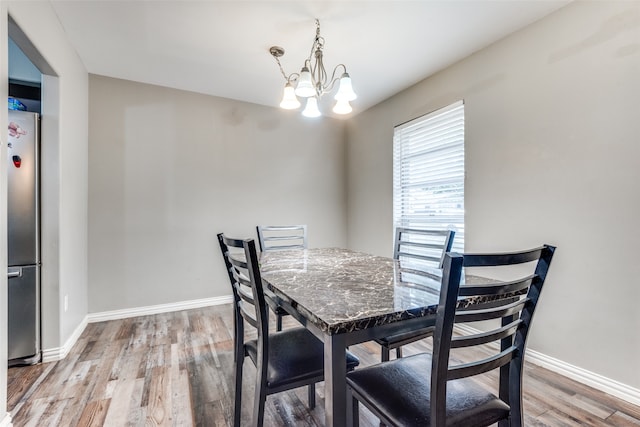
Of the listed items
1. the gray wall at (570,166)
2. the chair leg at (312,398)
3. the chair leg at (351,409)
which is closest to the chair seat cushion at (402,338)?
the chair leg at (351,409)

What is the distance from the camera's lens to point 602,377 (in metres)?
1.83

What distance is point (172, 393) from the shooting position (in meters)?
1.80

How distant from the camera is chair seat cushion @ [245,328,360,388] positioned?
121 centimetres

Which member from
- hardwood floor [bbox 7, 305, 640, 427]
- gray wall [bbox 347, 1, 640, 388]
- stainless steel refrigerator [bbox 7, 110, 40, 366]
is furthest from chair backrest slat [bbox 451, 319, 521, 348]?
stainless steel refrigerator [bbox 7, 110, 40, 366]

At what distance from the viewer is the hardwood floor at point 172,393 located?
5.17 ft

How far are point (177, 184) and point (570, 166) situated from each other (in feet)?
11.5

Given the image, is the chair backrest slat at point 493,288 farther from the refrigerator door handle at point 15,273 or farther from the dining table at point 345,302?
the refrigerator door handle at point 15,273

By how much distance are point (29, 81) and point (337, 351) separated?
143 inches

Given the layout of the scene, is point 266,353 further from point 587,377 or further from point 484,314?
point 587,377

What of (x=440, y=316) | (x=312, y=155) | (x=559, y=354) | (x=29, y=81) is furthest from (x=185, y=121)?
(x=559, y=354)

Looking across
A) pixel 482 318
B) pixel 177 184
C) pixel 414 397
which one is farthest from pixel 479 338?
pixel 177 184

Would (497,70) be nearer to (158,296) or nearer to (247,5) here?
(247,5)

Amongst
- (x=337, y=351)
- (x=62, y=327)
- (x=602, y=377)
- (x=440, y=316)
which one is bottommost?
(x=602, y=377)

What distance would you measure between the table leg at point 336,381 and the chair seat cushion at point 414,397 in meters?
0.19
